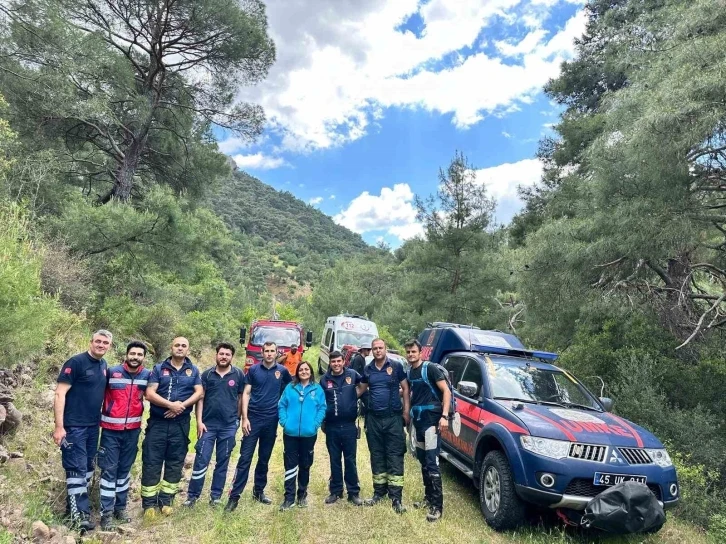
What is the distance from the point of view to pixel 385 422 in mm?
5289

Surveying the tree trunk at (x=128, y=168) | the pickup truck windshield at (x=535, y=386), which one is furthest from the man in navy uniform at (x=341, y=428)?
the tree trunk at (x=128, y=168)

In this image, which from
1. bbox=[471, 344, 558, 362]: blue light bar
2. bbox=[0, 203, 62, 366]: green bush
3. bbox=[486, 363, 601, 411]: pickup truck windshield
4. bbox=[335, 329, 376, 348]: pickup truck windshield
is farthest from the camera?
bbox=[335, 329, 376, 348]: pickup truck windshield

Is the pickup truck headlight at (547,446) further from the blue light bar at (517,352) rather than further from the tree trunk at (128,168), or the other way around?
the tree trunk at (128,168)

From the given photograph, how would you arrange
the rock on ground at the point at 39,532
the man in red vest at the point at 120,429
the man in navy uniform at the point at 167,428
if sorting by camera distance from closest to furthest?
the rock on ground at the point at 39,532 → the man in red vest at the point at 120,429 → the man in navy uniform at the point at 167,428

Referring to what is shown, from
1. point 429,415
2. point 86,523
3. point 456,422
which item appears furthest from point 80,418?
point 456,422

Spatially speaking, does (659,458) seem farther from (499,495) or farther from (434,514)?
(434,514)

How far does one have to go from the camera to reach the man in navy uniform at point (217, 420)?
195 inches

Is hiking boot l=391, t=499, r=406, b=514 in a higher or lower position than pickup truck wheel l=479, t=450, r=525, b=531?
lower

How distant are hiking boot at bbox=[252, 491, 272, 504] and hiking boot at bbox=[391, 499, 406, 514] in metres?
1.41

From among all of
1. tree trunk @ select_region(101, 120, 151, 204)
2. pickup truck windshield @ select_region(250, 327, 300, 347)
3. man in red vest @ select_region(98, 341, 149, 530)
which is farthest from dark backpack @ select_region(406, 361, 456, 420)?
tree trunk @ select_region(101, 120, 151, 204)

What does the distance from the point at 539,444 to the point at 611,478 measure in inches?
26.4

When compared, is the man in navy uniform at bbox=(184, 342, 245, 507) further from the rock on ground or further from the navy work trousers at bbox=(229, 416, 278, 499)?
the rock on ground

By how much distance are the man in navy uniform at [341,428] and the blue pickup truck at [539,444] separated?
1198mm

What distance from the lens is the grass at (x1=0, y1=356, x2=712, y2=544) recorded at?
13.9 feet
